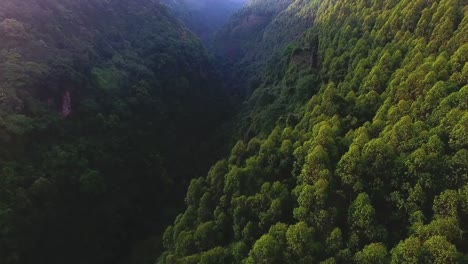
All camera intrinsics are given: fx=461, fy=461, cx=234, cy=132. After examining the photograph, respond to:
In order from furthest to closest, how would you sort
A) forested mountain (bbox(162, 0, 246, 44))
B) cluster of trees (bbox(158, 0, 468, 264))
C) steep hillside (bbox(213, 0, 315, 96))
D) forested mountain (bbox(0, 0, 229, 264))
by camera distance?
forested mountain (bbox(162, 0, 246, 44)) → steep hillside (bbox(213, 0, 315, 96)) → forested mountain (bbox(0, 0, 229, 264)) → cluster of trees (bbox(158, 0, 468, 264))

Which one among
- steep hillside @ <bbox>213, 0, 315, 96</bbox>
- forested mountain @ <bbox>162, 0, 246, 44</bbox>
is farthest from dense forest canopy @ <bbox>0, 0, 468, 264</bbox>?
forested mountain @ <bbox>162, 0, 246, 44</bbox>

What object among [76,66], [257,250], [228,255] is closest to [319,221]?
[257,250]

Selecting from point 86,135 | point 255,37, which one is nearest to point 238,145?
point 86,135

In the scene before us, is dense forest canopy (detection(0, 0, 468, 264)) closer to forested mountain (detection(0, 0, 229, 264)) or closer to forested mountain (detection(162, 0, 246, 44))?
forested mountain (detection(0, 0, 229, 264))

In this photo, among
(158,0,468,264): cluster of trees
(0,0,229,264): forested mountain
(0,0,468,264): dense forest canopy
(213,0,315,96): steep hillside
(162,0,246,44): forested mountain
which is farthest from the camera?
(162,0,246,44): forested mountain

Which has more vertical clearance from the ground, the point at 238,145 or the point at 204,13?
the point at 204,13

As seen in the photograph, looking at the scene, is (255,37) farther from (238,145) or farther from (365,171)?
(365,171)

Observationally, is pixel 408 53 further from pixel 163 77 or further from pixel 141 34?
pixel 141 34
